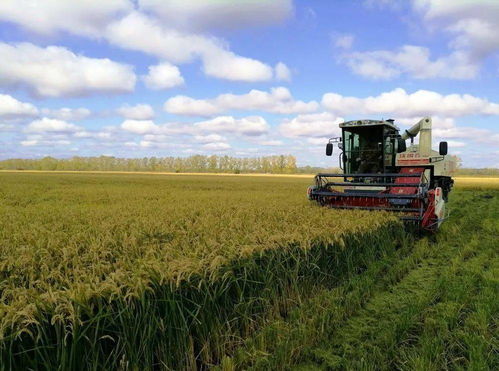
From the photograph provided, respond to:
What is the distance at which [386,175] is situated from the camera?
30.6ft

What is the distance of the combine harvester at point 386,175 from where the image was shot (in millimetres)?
8875

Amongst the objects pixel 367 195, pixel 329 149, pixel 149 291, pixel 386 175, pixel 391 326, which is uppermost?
pixel 329 149

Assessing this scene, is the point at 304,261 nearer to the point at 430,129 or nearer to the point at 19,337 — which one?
the point at 19,337

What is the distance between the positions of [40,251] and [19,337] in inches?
86.9

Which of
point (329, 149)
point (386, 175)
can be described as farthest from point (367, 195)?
point (329, 149)

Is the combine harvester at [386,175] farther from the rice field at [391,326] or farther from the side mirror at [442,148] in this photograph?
the rice field at [391,326]

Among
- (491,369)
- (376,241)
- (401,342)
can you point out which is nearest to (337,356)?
(401,342)

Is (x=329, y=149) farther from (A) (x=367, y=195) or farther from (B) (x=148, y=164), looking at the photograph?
(B) (x=148, y=164)

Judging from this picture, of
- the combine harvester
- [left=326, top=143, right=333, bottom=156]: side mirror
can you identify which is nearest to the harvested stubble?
the combine harvester

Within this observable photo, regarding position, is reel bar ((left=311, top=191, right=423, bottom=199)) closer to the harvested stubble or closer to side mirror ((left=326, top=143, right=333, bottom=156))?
side mirror ((left=326, top=143, right=333, bottom=156))

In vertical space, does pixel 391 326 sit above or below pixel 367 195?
below

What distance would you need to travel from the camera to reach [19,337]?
2.36 meters

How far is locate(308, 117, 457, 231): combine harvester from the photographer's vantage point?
29.1ft

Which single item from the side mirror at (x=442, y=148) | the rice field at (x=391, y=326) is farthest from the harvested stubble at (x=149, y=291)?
the side mirror at (x=442, y=148)
